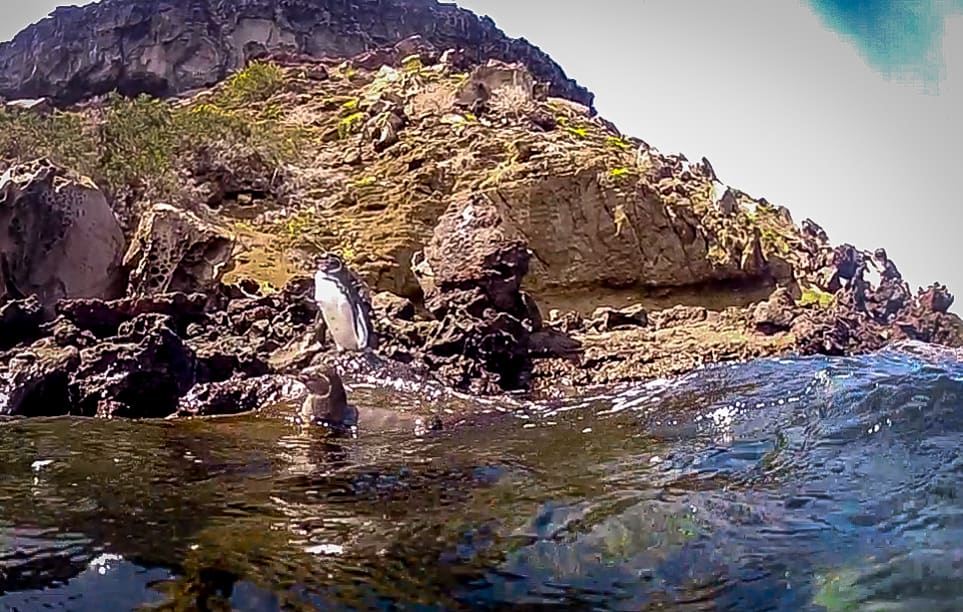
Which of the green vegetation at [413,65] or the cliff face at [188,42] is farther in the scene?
the cliff face at [188,42]

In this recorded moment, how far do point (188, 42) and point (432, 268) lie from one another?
130 ft

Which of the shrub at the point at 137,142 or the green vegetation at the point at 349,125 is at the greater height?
the green vegetation at the point at 349,125

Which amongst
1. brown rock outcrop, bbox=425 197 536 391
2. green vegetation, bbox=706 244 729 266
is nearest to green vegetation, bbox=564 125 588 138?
green vegetation, bbox=706 244 729 266

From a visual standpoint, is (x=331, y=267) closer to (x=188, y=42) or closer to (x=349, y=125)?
(x=349, y=125)

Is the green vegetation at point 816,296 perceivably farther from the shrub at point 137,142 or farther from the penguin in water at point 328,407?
the shrub at point 137,142

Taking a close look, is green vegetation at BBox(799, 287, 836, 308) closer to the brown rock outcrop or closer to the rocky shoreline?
the rocky shoreline

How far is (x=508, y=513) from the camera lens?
15.8ft

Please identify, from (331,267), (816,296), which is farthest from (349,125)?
(331,267)

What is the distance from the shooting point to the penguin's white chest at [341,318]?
35.9 feet

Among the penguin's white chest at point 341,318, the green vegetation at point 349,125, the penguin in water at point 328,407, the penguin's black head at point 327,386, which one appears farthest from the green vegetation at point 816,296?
the penguin in water at point 328,407

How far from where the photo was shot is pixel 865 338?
606 inches

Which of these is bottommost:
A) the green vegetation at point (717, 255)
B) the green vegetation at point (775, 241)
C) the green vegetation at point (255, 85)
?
the green vegetation at point (717, 255)

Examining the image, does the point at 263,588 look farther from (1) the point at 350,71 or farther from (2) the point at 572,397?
(1) the point at 350,71

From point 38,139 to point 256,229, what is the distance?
5.62 meters
